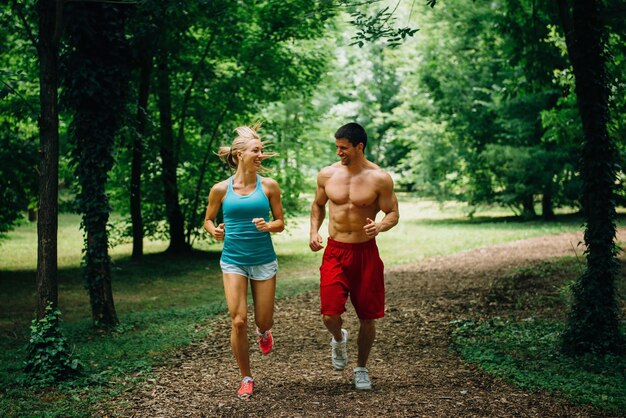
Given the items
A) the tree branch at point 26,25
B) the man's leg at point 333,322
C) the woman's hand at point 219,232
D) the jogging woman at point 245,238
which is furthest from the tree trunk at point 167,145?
the man's leg at point 333,322

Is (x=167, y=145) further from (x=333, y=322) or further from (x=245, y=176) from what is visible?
(x=333, y=322)

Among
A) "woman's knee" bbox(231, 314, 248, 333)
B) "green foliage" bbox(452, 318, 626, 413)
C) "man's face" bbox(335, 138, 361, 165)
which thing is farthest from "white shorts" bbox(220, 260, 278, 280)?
"green foliage" bbox(452, 318, 626, 413)

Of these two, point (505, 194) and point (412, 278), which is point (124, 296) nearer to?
point (412, 278)

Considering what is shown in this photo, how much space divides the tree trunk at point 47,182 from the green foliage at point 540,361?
4380 millimetres

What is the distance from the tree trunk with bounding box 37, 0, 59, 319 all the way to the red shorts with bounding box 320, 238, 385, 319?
9.73 ft

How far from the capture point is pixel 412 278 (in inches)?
520

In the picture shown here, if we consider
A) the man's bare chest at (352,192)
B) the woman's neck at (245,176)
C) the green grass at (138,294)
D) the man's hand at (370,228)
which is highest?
the woman's neck at (245,176)

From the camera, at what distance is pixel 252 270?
5605 mm

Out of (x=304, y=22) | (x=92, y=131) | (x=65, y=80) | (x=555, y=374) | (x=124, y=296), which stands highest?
(x=304, y=22)

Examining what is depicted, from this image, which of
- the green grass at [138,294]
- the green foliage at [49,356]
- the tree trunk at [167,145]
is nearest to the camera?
the green grass at [138,294]

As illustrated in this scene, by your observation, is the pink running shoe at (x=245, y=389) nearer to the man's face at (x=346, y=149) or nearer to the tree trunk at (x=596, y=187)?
the man's face at (x=346, y=149)

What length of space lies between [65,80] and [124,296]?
19.8 feet

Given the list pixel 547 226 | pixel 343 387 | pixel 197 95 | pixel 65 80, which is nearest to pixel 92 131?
pixel 65 80

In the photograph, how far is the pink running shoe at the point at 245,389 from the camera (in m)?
5.58
